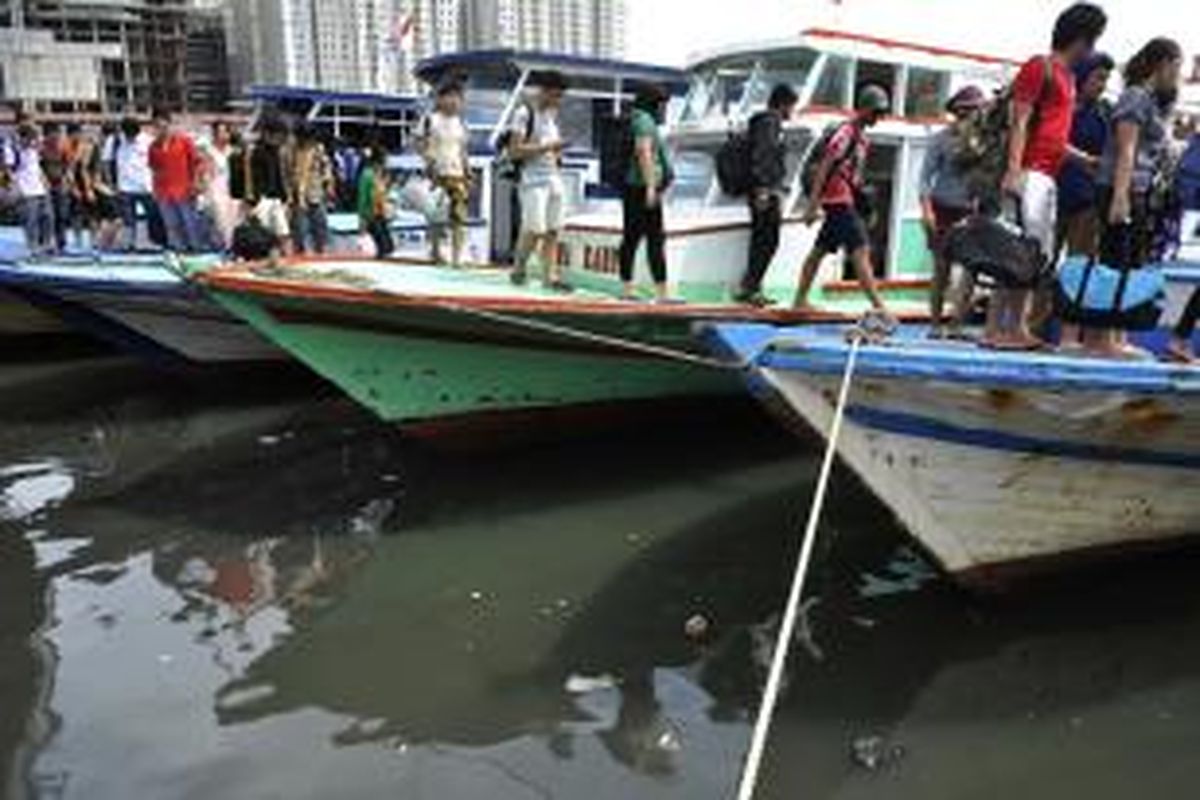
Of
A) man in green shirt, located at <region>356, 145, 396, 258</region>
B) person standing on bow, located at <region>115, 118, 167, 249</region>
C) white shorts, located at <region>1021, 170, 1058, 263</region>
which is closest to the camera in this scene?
white shorts, located at <region>1021, 170, 1058, 263</region>

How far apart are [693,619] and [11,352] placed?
8.79m

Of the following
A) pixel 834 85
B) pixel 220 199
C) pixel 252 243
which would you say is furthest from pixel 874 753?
pixel 220 199

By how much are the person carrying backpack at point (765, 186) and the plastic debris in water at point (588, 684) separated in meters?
3.51

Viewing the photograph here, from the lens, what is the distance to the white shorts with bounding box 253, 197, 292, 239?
37.3 ft

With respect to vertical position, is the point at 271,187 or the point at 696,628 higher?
the point at 271,187

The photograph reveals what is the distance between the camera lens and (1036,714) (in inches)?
209

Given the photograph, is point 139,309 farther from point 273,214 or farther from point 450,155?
point 450,155

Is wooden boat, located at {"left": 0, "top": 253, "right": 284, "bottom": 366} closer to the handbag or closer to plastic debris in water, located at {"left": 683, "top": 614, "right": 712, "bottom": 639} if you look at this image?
plastic debris in water, located at {"left": 683, "top": 614, "right": 712, "bottom": 639}

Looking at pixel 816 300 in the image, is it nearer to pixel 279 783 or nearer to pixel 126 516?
pixel 126 516

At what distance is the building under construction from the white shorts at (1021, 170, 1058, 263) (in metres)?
48.9

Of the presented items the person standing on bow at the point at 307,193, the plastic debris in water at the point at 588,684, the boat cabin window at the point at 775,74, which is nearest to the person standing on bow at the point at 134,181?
the person standing on bow at the point at 307,193

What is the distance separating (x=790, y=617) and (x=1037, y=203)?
130 inches

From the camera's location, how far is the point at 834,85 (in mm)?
9383

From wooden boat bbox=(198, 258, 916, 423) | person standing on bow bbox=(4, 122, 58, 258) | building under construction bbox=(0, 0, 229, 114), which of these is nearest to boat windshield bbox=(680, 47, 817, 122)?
wooden boat bbox=(198, 258, 916, 423)
